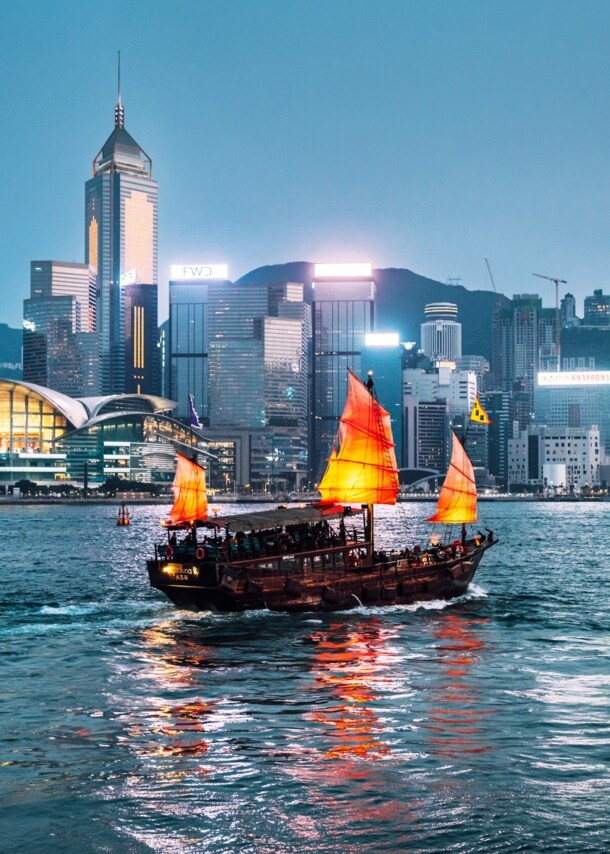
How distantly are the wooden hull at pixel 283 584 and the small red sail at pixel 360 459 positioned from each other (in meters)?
5.99

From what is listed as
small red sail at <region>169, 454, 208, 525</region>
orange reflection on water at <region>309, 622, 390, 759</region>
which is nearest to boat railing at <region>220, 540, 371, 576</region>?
orange reflection on water at <region>309, 622, 390, 759</region>

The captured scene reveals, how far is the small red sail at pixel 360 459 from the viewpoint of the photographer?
6272 cm

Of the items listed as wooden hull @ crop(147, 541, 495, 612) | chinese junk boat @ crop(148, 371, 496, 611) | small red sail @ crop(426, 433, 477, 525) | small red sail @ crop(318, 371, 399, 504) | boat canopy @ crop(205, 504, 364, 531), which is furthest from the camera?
small red sail @ crop(426, 433, 477, 525)

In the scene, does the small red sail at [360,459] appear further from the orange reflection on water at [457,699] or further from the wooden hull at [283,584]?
the orange reflection on water at [457,699]

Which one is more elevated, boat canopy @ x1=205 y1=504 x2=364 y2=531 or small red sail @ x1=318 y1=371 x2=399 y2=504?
small red sail @ x1=318 y1=371 x2=399 y2=504

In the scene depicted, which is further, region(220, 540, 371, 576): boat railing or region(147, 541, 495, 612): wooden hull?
region(220, 540, 371, 576): boat railing

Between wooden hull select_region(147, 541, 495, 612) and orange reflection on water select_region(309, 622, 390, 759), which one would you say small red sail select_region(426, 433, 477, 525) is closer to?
wooden hull select_region(147, 541, 495, 612)

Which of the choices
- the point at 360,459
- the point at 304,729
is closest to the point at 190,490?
the point at 360,459

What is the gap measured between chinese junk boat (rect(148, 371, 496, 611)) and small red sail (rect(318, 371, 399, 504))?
5 centimetres

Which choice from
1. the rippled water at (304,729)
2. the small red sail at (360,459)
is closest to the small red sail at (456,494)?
the small red sail at (360,459)

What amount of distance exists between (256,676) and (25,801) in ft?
46.9

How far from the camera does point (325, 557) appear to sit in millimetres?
54719

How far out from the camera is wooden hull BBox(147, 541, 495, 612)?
51.4 m

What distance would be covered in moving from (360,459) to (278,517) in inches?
367
